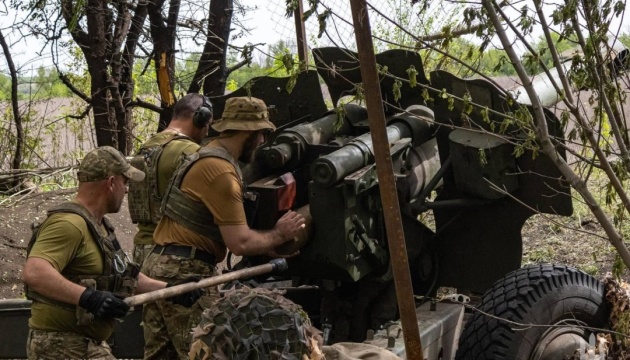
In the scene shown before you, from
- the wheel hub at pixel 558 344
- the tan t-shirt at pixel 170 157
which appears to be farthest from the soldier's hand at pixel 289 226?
the wheel hub at pixel 558 344

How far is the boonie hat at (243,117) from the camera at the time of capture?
5266 mm

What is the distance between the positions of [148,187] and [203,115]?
1.62ft

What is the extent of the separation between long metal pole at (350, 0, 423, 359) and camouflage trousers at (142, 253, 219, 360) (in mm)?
1569

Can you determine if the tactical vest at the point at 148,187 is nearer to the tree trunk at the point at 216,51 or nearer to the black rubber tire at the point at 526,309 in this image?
the black rubber tire at the point at 526,309

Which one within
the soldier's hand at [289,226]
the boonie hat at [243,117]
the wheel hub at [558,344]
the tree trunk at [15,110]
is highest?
the tree trunk at [15,110]

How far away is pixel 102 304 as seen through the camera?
4.27 m

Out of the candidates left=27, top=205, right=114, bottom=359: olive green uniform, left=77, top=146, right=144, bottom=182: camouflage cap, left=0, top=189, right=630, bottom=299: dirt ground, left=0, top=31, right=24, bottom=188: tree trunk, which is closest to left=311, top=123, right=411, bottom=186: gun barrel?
left=77, top=146, right=144, bottom=182: camouflage cap

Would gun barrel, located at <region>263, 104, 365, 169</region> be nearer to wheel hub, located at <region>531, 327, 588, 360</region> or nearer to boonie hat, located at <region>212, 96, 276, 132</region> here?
boonie hat, located at <region>212, 96, 276, 132</region>

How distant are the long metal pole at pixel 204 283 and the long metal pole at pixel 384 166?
1086mm

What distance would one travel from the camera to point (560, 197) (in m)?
5.98

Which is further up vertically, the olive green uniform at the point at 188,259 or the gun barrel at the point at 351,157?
the gun barrel at the point at 351,157

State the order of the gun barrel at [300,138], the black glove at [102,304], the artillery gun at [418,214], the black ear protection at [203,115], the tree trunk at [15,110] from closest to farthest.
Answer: the black glove at [102,304], the artillery gun at [418,214], the gun barrel at [300,138], the black ear protection at [203,115], the tree trunk at [15,110]

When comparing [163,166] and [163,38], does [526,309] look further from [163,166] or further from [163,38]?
[163,38]

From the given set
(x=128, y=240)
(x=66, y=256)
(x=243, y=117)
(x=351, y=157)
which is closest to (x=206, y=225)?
(x=243, y=117)
